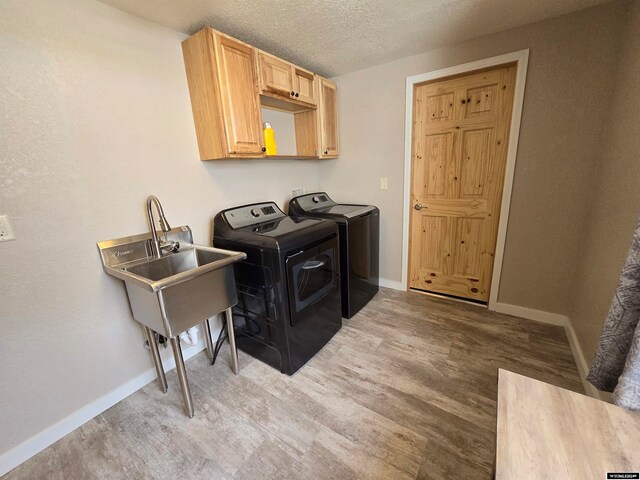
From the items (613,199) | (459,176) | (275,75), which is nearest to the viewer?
(613,199)

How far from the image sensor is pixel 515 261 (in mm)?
2215

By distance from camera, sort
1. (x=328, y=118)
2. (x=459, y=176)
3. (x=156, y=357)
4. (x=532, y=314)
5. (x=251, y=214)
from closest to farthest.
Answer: (x=156, y=357), (x=251, y=214), (x=532, y=314), (x=459, y=176), (x=328, y=118)

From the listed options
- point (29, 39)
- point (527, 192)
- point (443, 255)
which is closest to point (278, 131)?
point (29, 39)

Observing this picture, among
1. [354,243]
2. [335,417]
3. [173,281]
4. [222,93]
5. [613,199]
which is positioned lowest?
[335,417]

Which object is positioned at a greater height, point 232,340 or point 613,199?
point 613,199

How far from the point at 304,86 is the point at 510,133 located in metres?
1.73

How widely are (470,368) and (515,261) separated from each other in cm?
107

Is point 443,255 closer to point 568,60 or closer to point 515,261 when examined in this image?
point 515,261

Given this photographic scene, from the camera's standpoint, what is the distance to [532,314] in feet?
7.26

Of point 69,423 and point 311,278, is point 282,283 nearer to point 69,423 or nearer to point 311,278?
point 311,278

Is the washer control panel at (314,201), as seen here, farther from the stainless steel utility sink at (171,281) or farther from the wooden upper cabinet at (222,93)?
the stainless steel utility sink at (171,281)

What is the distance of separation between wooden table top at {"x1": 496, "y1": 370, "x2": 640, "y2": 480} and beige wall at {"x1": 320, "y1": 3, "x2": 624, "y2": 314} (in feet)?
5.57

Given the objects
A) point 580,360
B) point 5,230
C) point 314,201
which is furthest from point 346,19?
point 580,360

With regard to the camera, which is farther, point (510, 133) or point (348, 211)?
point (348, 211)
